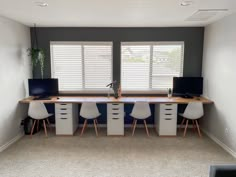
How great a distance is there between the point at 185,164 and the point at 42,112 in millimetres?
2981

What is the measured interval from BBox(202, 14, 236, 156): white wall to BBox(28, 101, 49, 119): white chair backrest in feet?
11.9

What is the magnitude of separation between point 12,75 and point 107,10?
7.66 feet

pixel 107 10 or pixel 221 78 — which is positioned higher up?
pixel 107 10

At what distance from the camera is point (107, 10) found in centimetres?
303

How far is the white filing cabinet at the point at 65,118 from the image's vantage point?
4.18m

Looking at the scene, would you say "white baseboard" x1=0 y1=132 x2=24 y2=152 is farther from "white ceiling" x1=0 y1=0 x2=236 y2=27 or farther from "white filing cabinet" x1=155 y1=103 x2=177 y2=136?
"white filing cabinet" x1=155 y1=103 x2=177 y2=136

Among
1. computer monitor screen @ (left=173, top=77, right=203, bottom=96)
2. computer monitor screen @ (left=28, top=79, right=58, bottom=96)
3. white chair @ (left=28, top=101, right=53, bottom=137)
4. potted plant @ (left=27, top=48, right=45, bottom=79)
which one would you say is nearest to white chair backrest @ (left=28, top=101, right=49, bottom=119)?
white chair @ (left=28, top=101, right=53, bottom=137)

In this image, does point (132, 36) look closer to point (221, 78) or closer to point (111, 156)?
point (221, 78)

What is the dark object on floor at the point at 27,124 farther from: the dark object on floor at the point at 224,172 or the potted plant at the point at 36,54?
the dark object on floor at the point at 224,172

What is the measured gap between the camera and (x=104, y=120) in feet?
15.9

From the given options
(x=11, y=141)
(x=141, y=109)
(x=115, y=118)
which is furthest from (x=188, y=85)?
(x=11, y=141)

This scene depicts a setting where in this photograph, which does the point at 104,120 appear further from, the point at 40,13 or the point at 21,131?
the point at 40,13

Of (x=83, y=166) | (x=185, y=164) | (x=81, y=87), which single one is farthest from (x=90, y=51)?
(x=185, y=164)

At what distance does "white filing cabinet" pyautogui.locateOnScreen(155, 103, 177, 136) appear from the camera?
4.15 m
